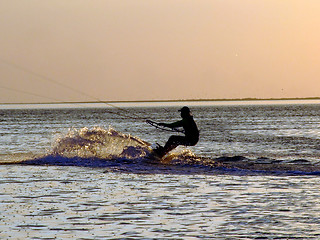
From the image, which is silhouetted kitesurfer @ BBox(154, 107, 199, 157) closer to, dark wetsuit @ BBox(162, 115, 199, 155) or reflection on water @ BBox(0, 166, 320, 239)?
dark wetsuit @ BBox(162, 115, 199, 155)

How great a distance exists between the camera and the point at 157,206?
51.7 ft

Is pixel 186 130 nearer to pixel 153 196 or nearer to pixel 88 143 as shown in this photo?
pixel 88 143

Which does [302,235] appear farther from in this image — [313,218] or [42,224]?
[42,224]

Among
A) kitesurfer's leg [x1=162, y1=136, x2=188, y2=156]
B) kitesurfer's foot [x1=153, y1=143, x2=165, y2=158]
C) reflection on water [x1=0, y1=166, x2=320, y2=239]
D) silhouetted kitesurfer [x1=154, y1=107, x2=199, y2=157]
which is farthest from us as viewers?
kitesurfer's foot [x1=153, y1=143, x2=165, y2=158]

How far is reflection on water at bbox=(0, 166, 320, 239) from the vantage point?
13.1 metres

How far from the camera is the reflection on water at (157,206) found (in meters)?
13.1

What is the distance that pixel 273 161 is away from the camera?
26.5m

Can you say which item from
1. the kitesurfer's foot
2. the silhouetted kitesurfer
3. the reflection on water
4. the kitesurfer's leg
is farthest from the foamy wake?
the reflection on water

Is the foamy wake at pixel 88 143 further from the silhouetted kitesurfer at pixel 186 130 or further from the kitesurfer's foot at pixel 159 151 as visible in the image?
the silhouetted kitesurfer at pixel 186 130

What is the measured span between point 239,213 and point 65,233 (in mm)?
3983

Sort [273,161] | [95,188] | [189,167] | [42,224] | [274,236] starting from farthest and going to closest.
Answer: [273,161], [189,167], [95,188], [42,224], [274,236]

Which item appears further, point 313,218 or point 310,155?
point 310,155

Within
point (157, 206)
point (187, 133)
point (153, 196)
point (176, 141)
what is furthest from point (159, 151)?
point (157, 206)

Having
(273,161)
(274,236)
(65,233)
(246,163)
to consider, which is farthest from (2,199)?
(273,161)
